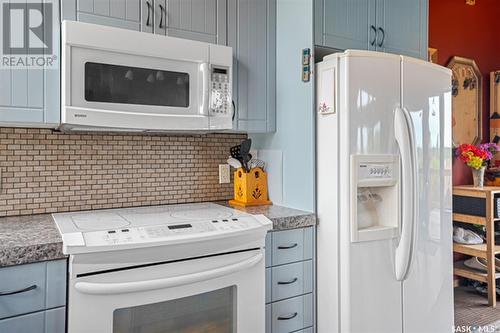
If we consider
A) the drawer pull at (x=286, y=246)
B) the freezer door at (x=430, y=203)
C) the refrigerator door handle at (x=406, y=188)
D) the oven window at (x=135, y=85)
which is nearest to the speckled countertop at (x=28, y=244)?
the oven window at (x=135, y=85)

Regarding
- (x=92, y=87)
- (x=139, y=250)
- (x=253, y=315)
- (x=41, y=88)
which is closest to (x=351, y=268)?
(x=253, y=315)

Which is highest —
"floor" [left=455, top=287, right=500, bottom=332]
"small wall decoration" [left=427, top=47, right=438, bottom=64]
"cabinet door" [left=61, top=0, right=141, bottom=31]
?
"small wall decoration" [left=427, top=47, right=438, bottom=64]

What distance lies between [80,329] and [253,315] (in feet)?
2.30

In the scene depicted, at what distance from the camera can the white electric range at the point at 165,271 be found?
1.33 meters

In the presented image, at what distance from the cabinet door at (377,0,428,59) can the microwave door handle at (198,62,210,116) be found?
1.07 metres

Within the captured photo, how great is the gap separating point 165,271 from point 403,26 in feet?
6.55

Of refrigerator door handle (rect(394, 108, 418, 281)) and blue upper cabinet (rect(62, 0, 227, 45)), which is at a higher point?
blue upper cabinet (rect(62, 0, 227, 45))

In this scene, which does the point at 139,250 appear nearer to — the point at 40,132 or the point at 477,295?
the point at 40,132

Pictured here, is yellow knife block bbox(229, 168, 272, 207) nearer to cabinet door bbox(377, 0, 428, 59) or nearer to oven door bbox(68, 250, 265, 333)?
oven door bbox(68, 250, 265, 333)

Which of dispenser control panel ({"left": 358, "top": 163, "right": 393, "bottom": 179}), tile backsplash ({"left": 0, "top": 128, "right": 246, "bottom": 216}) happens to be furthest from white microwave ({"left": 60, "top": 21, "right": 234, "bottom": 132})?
dispenser control panel ({"left": 358, "top": 163, "right": 393, "bottom": 179})

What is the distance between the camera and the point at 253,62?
2121 mm

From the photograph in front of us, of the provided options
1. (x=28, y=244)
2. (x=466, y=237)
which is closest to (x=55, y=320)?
(x=28, y=244)

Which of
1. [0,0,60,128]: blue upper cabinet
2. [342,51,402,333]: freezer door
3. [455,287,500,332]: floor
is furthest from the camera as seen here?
[455,287,500,332]: floor

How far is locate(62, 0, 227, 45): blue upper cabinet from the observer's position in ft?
5.47
